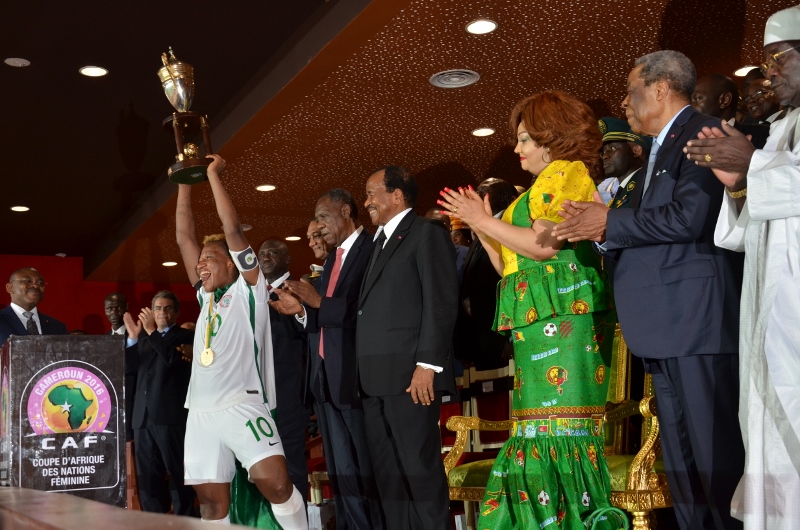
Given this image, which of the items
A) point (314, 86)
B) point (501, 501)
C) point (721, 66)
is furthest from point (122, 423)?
point (721, 66)

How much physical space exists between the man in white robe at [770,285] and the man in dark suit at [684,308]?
167mm

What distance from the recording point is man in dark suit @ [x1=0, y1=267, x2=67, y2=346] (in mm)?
6434

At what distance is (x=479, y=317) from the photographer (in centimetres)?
400

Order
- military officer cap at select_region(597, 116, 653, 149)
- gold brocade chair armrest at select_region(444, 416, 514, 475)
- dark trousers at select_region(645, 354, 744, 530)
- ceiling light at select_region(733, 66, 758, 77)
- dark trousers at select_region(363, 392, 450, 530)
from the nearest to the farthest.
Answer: dark trousers at select_region(645, 354, 744, 530)
dark trousers at select_region(363, 392, 450, 530)
gold brocade chair armrest at select_region(444, 416, 514, 475)
military officer cap at select_region(597, 116, 653, 149)
ceiling light at select_region(733, 66, 758, 77)

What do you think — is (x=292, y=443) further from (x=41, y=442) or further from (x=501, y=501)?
(x=41, y=442)

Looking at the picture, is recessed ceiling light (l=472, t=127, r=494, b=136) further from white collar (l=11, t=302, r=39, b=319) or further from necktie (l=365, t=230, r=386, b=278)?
white collar (l=11, t=302, r=39, b=319)

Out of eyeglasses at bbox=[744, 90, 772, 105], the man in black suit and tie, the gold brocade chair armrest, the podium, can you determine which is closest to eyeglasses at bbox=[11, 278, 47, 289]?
the man in black suit and tie

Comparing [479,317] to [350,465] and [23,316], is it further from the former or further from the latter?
[23,316]

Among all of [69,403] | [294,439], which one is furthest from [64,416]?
[294,439]

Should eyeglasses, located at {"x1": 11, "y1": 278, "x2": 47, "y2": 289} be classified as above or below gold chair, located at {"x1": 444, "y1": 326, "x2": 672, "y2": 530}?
above

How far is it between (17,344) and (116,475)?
1.45 ft

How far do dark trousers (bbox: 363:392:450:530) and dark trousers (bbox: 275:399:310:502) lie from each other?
209 cm

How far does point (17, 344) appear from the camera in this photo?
95.0 inches

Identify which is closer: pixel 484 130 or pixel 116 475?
pixel 116 475
